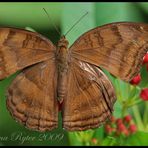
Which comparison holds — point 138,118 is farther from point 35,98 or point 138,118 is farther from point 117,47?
point 35,98

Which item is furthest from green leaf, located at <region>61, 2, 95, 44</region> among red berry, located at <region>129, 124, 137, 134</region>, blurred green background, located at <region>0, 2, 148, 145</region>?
red berry, located at <region>129, 124, 137, 134</region>

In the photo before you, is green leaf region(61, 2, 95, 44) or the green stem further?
green leaf region(61, 2, 95, 44)

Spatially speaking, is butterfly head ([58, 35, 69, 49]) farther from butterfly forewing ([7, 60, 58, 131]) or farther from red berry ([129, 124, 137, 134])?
red berry ([129, 124, 137, 134])

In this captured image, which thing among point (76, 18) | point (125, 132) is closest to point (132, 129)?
point (125, 132)

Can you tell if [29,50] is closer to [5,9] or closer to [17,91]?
[17,91]

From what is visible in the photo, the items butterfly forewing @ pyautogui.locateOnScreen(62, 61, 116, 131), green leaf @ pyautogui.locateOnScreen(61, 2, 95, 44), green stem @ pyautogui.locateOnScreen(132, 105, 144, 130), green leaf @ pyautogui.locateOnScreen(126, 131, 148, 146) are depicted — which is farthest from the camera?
green leaf @ pyautogui.locateOnScreen(61, 2, 95, 44)

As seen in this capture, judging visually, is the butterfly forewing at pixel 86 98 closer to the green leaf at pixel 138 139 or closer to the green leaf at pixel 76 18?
the green leaf at pixel 138 139
